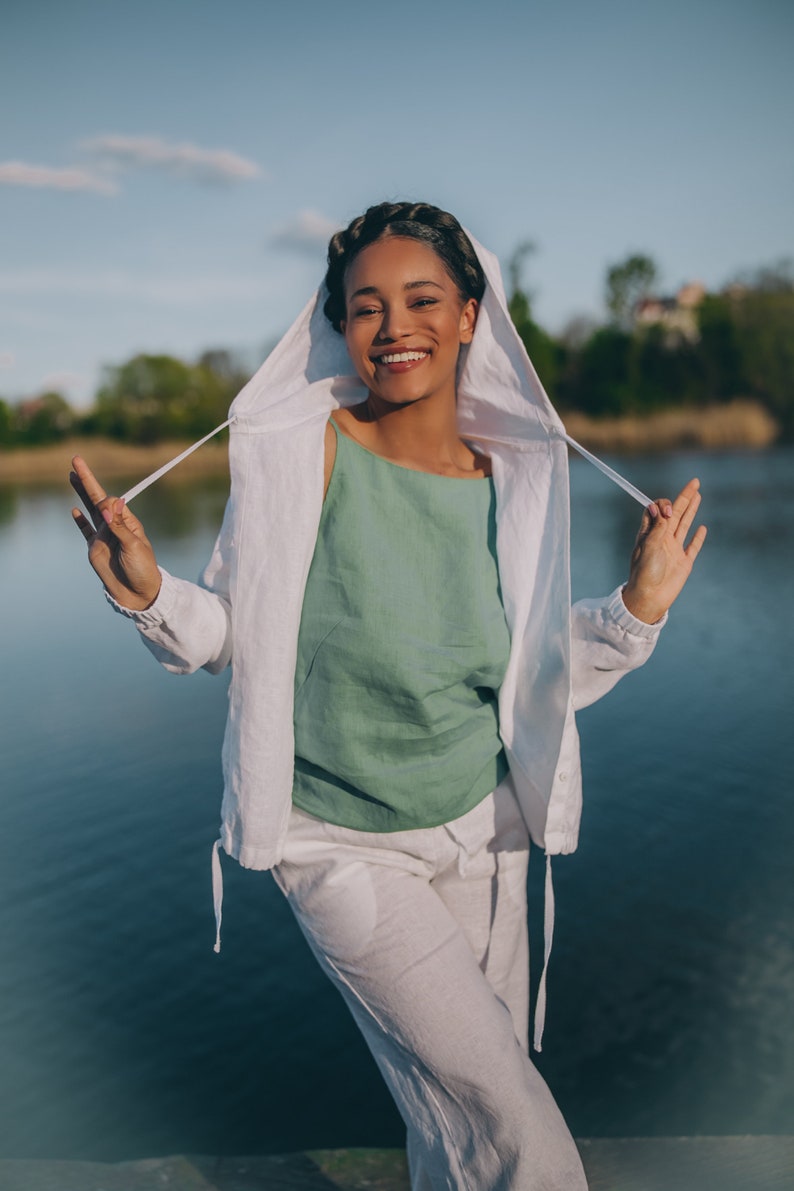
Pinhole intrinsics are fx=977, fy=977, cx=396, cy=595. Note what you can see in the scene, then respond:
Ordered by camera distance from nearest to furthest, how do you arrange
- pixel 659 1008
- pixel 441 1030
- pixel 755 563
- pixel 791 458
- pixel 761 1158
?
pixel 441 1030 < pixel 761 1158 < pixel 659 1008 < pixel 755 563 < pixel 791 458

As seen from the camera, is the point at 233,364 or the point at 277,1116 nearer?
the point at 277,1116

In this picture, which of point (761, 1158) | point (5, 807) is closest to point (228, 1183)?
point (761, 1158)

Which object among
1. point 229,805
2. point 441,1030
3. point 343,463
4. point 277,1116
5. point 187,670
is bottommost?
point 277,1116

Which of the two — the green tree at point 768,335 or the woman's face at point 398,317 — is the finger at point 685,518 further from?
the green tree at point 768,335

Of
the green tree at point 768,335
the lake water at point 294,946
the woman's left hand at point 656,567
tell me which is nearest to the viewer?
the woman's left hand at point 656,567

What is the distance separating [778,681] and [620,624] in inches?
149

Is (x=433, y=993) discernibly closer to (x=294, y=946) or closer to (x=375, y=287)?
(x=375, y=287)

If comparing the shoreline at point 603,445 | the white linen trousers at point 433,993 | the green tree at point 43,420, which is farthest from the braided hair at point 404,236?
the green tree at point 43,420

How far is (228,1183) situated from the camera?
1.97 metres

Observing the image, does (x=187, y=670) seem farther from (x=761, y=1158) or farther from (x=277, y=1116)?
(x=761, y=1158)

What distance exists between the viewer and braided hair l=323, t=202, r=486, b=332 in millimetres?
1704

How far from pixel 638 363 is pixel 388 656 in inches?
1240

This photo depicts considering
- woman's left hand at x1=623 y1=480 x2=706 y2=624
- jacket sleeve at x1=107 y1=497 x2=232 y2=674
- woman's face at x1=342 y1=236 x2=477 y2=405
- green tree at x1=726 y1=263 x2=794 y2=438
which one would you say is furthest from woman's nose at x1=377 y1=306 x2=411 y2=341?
green tree at x1=726 y1=263 x2=794 y2=438

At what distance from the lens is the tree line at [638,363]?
1118 inches
